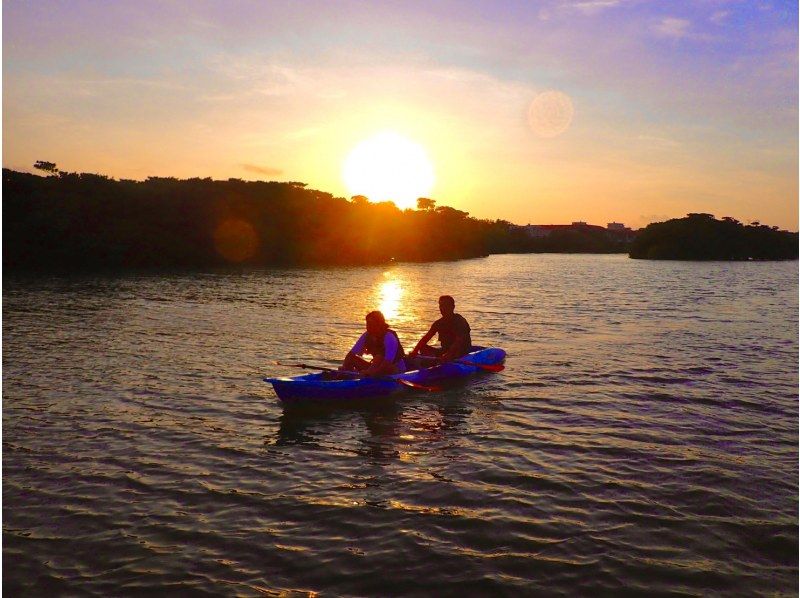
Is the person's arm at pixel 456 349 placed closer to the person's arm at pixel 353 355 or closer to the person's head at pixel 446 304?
the person's head at pixel 446 304

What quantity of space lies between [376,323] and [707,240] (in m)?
151

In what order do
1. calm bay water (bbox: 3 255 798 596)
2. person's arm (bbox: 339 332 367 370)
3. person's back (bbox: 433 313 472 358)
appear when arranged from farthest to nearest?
person's back (bbox: 433 313 472 358)
person's arm (bbox: 339 332 367 370)
calm bay water (bbox: 3 255 798 596)

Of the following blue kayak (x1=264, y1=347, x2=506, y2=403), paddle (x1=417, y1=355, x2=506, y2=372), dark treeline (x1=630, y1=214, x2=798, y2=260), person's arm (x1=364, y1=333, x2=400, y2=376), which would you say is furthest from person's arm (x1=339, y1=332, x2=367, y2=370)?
dark treeline (x1=630, y1=214, x2=798, y2=260)

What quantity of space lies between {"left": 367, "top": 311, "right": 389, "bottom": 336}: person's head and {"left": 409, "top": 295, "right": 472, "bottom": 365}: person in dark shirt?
8.17 ft

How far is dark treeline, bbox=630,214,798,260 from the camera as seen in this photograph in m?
148

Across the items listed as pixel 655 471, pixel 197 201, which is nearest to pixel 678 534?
pixel 655 471

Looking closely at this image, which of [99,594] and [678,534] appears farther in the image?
[678,534]

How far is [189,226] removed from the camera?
279ft

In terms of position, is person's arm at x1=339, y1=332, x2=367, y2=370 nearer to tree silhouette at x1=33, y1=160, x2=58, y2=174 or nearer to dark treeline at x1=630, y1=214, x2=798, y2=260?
tree silhouette at x1=33, y1=160, x2=58, y2=174

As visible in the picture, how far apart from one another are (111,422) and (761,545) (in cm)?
1081

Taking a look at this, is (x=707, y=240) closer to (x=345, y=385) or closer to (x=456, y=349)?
(x=456, y=349)

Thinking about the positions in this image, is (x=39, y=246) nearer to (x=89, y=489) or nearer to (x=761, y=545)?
(x=89, y=489)

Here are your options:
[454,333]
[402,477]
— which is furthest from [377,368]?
[402,477]

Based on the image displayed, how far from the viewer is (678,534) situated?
781 centimetres
